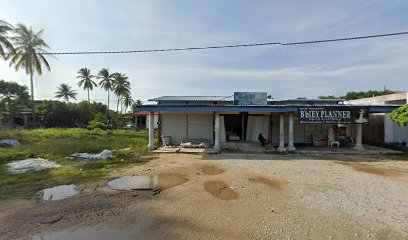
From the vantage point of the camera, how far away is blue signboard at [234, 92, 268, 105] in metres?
19.6

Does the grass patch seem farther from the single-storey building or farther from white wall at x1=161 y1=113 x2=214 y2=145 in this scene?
the single-storey building

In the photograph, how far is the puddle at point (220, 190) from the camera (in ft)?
25.5

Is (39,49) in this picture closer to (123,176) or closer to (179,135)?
(179,135)

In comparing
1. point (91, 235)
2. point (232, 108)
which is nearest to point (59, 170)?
point (91, 235)

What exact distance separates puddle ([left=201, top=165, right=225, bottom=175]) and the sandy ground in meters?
0.13

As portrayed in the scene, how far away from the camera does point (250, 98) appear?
64.6ft

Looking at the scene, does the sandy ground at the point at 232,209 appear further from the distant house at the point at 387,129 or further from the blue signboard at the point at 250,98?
the distant house at the point at 387,129

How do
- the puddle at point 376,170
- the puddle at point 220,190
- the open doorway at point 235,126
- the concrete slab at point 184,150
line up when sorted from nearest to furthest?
the puddle at point 220,190 → the puddle at point 376,170 → the concrete slab at point 184,150 → the open doorway at point 235,126

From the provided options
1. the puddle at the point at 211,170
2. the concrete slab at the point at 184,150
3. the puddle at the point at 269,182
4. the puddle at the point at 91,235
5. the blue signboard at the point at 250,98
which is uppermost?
the blue signboard at the point at 250,98

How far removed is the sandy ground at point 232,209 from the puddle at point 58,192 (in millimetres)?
330

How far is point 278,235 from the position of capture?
17.3 feet

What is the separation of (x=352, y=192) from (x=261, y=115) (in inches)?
500

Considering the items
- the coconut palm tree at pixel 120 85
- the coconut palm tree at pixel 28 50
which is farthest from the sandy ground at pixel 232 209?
the coconut palm tree at pixel 120 85

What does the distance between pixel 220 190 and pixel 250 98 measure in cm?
1241
